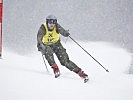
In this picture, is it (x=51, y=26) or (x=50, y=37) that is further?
(x=50, y=37)

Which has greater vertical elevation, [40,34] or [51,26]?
[51,26]

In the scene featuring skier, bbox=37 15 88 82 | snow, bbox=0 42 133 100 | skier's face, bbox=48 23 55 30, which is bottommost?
snow, bbox=0 42 133 100

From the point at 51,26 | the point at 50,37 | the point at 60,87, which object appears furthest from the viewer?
the point at 50,37

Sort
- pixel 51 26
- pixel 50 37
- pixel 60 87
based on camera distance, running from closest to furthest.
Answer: pixel 60 87 < pixel 51 26 < pixel 50 37

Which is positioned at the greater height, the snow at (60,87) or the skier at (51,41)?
the skier at (51,41)

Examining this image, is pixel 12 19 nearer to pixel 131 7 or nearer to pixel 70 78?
pixel 131 7

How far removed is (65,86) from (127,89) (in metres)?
1.24

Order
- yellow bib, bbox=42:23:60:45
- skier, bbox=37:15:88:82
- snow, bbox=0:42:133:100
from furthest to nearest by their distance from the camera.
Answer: yellow bib, bbox=42:23:60:45 < skier, bbox=37:15:88:82 < snow, bbox=0:42:133:100

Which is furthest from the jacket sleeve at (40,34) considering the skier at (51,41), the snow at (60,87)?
the snow at (60,87)

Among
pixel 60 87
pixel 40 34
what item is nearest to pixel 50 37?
pixel 40 34

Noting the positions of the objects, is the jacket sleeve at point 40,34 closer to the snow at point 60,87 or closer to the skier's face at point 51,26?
the skier's face at point 51,26

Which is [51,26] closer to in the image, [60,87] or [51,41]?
[51,41]

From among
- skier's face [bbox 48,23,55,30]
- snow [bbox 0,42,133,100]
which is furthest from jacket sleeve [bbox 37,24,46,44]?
snow [bbox 0,42,133,100]

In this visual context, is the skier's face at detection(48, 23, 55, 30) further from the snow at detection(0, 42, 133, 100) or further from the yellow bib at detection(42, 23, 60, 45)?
the snow at detection(0, 42, 133, 100)
